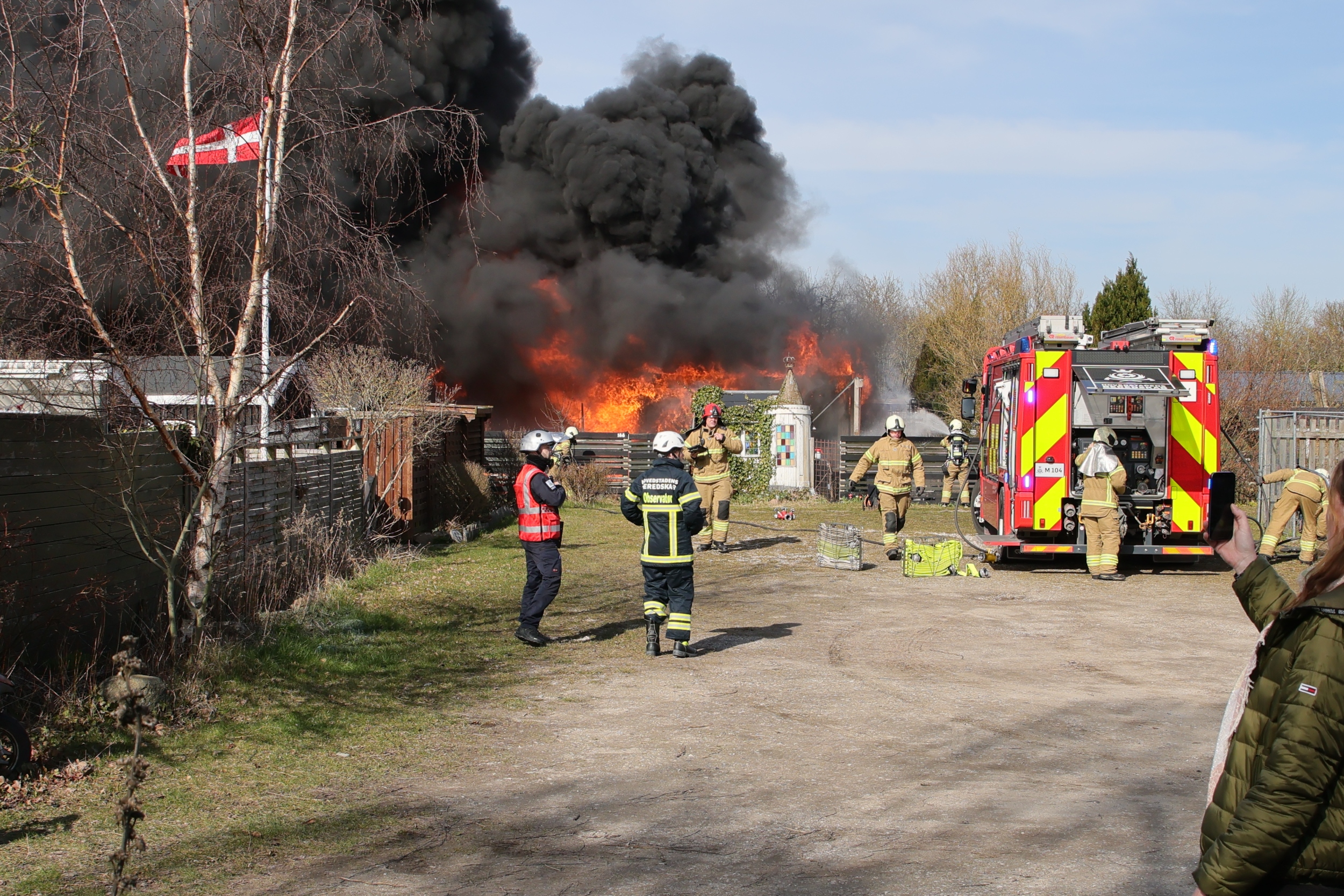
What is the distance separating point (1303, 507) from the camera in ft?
41.3

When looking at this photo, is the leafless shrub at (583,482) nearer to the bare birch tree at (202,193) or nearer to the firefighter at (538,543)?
the firefighter at (538,543)

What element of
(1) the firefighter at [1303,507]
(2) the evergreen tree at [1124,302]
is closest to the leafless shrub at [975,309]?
(2) the evergreen tree at [1124,302]

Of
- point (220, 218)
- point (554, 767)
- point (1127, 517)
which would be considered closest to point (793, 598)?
point (1127, 517)

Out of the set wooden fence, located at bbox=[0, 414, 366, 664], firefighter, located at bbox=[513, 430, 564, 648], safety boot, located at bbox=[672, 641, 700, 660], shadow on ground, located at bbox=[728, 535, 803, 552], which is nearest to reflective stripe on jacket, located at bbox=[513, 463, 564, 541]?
firefighter, located at bbox=[513, 430, 564, 648]

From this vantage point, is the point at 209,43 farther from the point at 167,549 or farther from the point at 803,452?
the point at 803,452

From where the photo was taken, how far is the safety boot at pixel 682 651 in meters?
7.84

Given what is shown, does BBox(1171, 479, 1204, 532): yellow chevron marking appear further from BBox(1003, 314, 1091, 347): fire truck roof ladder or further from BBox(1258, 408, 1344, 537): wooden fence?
BBox(1258, 408, 1344, 537): wooden fence

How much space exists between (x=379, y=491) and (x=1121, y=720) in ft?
31.2

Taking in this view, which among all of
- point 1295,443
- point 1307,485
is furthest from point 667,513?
point 1295,443

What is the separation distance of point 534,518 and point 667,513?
103 cm

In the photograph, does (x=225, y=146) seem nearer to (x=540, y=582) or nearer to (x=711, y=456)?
(x=540, y=582)

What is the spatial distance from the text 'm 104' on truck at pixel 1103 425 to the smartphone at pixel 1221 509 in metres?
9.34

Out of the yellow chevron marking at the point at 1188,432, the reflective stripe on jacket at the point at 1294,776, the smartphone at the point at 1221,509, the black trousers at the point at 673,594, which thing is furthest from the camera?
the yellow chevron marking at the point at 1188,432

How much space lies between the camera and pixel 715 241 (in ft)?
117
